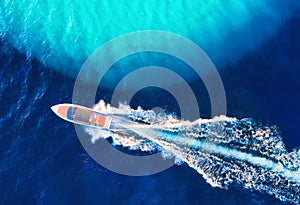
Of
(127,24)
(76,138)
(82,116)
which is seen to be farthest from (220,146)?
(127,24)

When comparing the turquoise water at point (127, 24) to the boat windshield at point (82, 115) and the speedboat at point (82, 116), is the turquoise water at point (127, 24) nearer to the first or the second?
the speedboat at point (82, 116)

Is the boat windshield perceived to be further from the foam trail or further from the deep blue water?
the deep blue water

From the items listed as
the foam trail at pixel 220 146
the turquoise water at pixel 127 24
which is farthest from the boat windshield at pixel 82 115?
the turquoise water at pixel 127 24

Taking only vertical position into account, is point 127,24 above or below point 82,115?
above

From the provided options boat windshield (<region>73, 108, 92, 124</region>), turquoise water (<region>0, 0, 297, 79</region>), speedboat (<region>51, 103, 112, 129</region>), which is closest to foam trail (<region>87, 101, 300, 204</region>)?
speedboat (<region>51, 103, 112, 129</region>)

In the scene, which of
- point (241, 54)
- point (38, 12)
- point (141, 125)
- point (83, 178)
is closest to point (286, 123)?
point (241, 54)

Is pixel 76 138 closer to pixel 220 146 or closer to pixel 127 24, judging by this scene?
pixel 127 24
